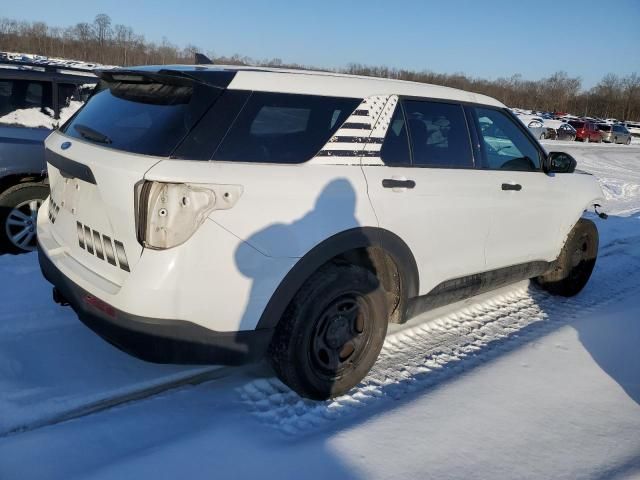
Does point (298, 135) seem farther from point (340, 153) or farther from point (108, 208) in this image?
point (108, 208)

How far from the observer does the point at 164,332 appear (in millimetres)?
2486

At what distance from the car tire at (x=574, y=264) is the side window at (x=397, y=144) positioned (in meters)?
2.49

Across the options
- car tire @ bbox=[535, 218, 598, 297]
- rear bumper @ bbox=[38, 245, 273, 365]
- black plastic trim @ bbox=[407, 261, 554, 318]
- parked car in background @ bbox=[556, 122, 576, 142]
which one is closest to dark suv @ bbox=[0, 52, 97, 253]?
rear bumper @ bbox=[38, 245, 273, 365]

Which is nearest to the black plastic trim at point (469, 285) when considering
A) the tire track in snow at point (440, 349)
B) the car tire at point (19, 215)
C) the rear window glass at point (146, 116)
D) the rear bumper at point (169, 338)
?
the tire track in snow at point (440, 349)

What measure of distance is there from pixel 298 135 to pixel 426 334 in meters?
2.06

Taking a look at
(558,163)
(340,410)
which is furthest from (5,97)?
(558,163)

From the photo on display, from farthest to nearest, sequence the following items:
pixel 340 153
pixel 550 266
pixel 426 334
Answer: pixel 550 266, pixel 426 334, pixel 340 153

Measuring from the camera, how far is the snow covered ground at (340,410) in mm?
2500

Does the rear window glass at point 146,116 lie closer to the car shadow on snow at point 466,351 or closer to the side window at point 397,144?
the side window at point 397,144

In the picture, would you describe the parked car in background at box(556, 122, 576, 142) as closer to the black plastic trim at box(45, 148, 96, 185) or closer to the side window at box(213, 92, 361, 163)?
the side window at box(213, 92, 361, 163)

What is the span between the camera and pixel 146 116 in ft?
8.93

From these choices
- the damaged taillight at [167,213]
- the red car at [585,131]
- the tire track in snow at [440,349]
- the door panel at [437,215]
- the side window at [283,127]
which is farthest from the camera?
the red car at [585,131]

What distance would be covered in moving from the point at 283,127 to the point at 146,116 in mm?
696

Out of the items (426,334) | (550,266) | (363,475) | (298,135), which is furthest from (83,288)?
(550,266)
